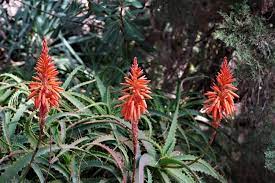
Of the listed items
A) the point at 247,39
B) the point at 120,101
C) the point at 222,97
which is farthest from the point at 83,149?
the point at 247,39

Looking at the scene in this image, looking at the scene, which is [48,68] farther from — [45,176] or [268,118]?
[268,118]

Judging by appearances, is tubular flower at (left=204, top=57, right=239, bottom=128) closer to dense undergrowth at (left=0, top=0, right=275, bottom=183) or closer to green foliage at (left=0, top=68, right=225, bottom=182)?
dense undergrowth at (left=0, top=0, right=275, bottom=183)

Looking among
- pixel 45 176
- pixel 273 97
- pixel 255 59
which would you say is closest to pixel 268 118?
pixel 273 97

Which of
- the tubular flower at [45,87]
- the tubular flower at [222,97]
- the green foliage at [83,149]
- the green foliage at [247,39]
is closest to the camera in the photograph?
the tubular flower at [45,87]

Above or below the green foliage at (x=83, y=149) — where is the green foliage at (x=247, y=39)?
above

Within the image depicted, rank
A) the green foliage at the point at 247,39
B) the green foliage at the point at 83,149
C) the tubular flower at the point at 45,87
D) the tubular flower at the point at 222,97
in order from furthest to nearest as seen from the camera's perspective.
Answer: the green foliage at the point at 247,39 < the green foliage at the point at 83,149 < the tubular flower at the point at 222,97 < the tubular flower at the point at 45,87

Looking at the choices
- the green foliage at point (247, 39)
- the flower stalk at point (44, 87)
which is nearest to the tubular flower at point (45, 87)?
the flower stalk at point (44, 87)

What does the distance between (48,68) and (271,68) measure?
1053 millimetres

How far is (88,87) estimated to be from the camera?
214cm

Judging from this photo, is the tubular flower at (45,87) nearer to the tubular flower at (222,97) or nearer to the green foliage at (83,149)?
the green foliage at (83,149)

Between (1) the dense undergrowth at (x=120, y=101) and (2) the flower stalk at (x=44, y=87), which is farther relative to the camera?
(1) the dense undergrowth at (x=120, y=101)

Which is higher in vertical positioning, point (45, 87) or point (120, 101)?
point (120, 101)

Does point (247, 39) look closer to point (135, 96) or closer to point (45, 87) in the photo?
point (135, 96)

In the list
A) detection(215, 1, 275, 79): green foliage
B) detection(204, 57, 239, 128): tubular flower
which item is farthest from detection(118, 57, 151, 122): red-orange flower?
detection(215, 1, 275, 79): green foliage
